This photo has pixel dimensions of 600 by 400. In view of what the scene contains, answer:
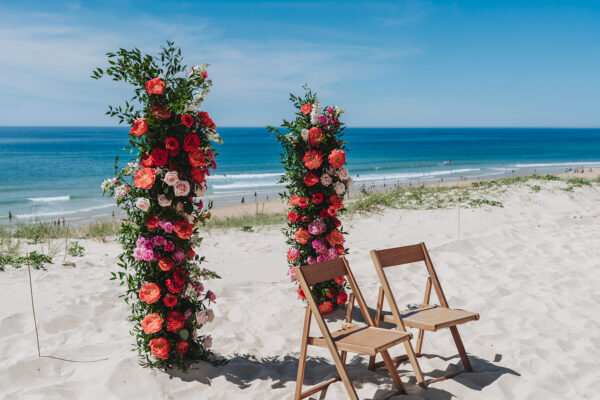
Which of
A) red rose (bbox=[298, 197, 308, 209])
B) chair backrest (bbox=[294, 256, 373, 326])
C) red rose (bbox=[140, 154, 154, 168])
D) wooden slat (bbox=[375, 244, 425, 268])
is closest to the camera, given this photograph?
chair backrest (bbox=[294, 256, 373, 326])

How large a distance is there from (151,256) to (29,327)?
221 centimetres

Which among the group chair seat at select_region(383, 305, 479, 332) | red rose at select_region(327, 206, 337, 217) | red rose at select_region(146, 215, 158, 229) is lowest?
chair seat at select_region(383, 305, 479, 332)

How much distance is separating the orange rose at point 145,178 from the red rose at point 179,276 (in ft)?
2.29

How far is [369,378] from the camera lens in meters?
3.79

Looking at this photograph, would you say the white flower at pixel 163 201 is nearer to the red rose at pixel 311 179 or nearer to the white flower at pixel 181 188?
the white flower at pixel 181 188

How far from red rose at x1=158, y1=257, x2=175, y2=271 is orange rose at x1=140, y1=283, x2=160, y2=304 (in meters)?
0.16

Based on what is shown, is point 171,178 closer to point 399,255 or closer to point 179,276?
point 179,276

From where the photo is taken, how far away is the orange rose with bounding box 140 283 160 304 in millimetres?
3666

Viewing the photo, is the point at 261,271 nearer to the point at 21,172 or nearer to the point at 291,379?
the point at 291,379

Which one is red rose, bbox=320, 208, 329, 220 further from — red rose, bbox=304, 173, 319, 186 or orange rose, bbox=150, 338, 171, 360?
orange rose, bbox=150, 338, 171, 360

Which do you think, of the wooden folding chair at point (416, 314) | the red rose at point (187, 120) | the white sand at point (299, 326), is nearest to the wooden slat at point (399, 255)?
the wooden folding chair at point (416, 314)

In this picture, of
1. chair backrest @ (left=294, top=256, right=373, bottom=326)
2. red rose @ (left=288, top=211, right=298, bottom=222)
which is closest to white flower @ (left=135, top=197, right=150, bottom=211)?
chair backrest @ (left=294, top=256, right=373, bottom=326)

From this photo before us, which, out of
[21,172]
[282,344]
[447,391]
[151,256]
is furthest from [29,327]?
[21,172]

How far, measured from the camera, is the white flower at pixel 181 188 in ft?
11.7
